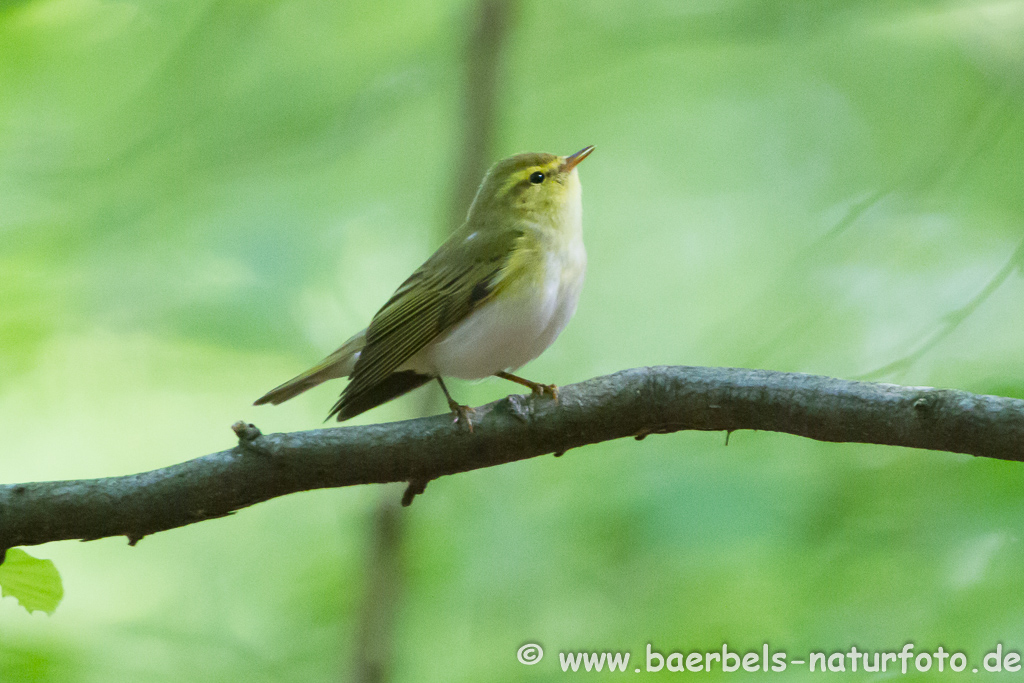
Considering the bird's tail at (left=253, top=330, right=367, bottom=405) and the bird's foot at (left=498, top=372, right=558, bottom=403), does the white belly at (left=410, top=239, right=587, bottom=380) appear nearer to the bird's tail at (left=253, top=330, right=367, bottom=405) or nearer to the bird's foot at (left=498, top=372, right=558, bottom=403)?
the bird's foot at (left=498, top=372, right=558, bottom=403)

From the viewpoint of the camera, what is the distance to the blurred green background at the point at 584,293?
340cm

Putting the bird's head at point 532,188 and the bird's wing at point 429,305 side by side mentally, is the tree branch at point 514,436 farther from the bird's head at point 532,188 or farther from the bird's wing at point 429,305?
the bird's head at point 532,188

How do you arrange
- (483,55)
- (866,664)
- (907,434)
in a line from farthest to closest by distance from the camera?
(483,55), (866,664), (907,434)

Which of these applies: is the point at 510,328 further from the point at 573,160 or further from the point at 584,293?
the point at 584,293

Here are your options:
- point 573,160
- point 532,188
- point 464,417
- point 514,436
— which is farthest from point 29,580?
point 573,160

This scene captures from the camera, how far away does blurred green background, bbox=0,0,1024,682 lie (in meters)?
3.40

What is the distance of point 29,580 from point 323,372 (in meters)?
1.35

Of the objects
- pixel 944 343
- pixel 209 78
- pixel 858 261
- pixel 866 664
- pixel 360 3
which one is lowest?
pixel 866 664

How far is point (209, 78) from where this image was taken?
427 cm

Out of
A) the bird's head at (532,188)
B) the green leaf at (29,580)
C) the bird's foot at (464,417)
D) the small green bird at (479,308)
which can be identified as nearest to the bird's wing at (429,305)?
the small green bird at (479,308)

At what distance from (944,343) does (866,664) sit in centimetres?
140

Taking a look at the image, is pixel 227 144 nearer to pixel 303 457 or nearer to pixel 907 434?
pixel 303 457

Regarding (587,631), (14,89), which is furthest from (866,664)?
(14,89)

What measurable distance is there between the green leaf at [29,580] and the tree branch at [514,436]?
6cm
